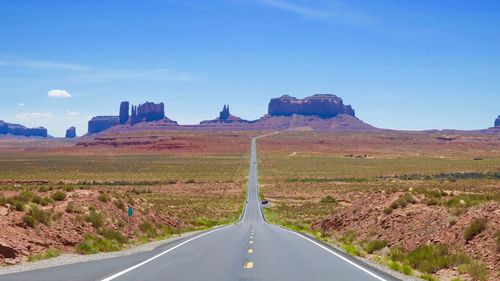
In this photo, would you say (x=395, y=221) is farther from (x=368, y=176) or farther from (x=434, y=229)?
(x=368, y=176)

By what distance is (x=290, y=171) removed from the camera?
110500 millimetres

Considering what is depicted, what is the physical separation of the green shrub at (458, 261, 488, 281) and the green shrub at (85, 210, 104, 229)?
14.1m

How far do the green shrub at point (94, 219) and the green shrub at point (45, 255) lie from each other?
4.35 metres

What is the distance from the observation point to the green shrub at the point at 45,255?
49.8 feet

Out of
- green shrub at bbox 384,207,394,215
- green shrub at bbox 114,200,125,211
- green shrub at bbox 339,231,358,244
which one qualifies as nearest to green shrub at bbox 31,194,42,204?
green shrub at bbox 114,200,125,211

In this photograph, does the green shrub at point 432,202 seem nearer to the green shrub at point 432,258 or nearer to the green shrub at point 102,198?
the green shrub at point 432,258

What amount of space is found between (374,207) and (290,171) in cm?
8530

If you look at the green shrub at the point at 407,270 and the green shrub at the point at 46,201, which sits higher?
the green shrub at the point at 46,201

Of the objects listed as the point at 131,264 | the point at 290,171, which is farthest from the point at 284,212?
the point at 290,171

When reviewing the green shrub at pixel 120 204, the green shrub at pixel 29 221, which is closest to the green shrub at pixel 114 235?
the green shrub at pixel 120 204

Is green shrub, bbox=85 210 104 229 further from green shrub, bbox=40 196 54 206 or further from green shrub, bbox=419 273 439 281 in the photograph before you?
green shrub, bbox=419 273 439 281

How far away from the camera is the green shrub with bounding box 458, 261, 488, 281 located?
11.9 metres

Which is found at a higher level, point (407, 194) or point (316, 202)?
point (407, 194)

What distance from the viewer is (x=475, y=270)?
1216 centimetres
